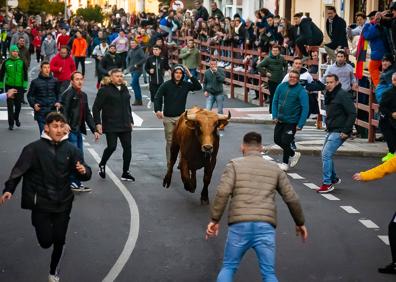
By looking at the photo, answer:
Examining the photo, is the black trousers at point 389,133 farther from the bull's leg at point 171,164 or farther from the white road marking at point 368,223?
the white road marking at point 368,223

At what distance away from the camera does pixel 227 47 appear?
3772 centimetres

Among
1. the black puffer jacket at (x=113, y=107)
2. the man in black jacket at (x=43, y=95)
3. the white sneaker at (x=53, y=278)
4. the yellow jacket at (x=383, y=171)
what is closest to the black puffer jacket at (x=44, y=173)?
the white sneaker at (x=53, y=278)

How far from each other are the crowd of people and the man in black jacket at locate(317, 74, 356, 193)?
0.01 metres

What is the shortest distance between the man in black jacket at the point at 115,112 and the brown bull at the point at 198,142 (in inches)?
47.9

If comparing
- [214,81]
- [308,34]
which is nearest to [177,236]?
[214,81]

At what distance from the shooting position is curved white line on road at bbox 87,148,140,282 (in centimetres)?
1156

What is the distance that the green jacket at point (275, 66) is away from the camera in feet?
96.0

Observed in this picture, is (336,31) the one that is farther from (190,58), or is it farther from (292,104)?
(190,58)

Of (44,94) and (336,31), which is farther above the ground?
(336,31)

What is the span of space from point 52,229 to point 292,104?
27.1 feet

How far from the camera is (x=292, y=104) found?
18453 millimetres

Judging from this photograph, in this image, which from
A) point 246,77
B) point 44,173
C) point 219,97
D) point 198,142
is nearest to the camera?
point 44,173

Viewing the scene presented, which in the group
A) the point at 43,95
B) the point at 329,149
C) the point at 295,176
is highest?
the point at 43,95

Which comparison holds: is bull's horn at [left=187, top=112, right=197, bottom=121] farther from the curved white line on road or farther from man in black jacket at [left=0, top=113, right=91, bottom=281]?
man in black jacket at [left=0, top=113, right=91, bottom=281]
